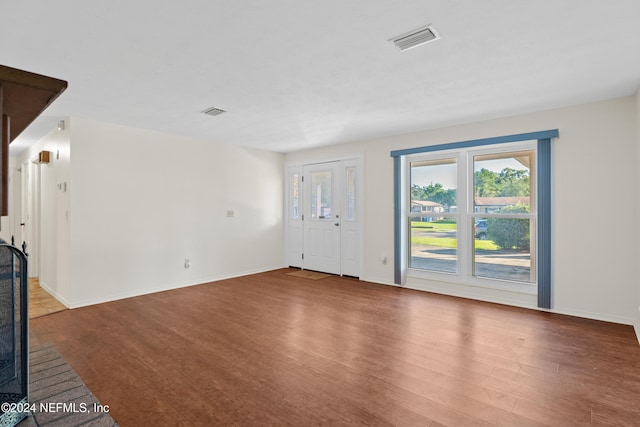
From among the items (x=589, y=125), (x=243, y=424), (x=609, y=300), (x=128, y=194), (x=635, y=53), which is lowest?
(x=243, y=424)

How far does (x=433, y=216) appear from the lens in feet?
16.5

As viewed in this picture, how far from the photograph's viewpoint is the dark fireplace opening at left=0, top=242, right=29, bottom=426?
5.22 feet

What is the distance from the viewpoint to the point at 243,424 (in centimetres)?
190

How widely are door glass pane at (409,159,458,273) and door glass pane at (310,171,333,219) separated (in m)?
1.64

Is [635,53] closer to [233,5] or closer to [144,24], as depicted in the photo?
[233,5]

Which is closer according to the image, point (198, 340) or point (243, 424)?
point (243, 424)

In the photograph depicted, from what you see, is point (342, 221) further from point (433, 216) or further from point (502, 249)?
point (502, 249)

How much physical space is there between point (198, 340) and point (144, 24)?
256 cm

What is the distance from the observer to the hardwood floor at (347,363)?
201cm

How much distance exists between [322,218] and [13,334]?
5.00 metres

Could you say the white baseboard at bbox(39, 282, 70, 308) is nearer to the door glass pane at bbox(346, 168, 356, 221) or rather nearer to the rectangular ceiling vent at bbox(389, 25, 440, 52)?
the door glass pane at bbox(346, 168, 356, 221)

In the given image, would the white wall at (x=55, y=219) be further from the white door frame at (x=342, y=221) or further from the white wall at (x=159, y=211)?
the white door frame at (x=342, y=221)

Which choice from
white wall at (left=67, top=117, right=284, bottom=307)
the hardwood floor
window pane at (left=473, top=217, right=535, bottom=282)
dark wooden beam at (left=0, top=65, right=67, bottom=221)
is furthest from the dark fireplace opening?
window pane at (left=473, top=217, right=535, bottom=282)

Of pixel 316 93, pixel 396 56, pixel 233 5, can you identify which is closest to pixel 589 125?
pixel 396 56
